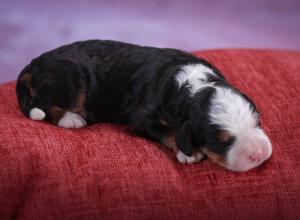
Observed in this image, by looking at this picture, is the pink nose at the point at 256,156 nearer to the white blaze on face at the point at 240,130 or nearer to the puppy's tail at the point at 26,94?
the white blaze on face at the point at 240,130

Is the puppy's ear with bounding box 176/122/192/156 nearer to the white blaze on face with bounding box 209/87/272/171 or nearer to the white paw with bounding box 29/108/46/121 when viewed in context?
the white blaze on face with bounding box 209/87/272/171

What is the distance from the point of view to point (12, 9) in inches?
201

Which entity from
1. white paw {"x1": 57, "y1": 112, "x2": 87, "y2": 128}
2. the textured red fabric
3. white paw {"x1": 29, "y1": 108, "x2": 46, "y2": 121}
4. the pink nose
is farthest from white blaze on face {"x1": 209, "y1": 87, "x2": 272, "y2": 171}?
white paw {"x1": 29, "y1": 108, "x2": 46, "y2": 121}

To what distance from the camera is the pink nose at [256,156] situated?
8.83 feet

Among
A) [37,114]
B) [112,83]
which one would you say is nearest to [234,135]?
[112,83]

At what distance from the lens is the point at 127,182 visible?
276 centimetres

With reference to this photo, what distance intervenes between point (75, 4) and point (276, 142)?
286 centimetres

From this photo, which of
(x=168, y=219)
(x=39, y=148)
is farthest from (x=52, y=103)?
(x=168, y=219)

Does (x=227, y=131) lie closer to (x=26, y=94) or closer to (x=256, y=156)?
(x=256, y=156)

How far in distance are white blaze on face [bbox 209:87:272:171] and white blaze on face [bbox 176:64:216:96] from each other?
0.65 ft

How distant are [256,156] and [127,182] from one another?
0.64 metres

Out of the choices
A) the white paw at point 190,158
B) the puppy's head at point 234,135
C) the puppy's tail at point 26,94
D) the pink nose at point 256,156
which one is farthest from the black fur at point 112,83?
the pink nose at point 256,156

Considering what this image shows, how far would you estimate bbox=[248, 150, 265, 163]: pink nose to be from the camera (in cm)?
269

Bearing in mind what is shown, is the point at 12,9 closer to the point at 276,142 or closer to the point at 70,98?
the point at 70,98
